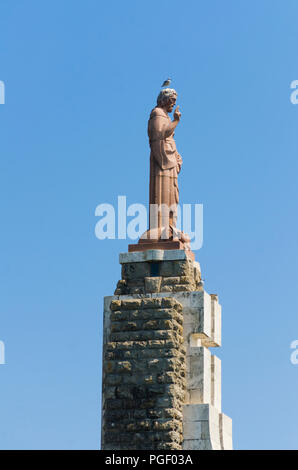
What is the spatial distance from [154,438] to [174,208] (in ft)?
18.2

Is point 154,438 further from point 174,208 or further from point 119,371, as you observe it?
point 174,208

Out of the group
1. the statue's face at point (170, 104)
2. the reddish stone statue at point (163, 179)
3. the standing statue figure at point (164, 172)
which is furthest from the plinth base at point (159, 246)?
the statue's face at point (170, 104)

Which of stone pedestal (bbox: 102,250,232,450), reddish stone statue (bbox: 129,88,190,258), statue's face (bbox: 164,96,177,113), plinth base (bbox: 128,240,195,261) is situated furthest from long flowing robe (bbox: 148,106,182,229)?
stone pedestal (bbox: 102,250,232,450)

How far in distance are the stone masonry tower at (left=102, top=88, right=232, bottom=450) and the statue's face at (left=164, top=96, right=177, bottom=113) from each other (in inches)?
12.2

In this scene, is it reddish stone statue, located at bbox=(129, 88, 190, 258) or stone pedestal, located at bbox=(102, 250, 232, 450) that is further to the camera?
reddish stone statue, located at bbox=(129, 88, 190, 258)

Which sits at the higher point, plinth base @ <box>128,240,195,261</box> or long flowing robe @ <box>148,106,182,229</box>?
long flowing robe @ <box>148,106,182,229</box>

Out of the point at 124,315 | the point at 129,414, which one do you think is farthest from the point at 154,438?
the point at 124,315

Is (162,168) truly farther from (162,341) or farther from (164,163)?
(162,341)

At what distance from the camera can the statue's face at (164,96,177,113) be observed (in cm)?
3553

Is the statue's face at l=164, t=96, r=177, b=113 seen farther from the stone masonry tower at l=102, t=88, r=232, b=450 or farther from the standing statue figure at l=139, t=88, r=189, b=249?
the stone masonry tower at l=102, t=88, r=232, b=450

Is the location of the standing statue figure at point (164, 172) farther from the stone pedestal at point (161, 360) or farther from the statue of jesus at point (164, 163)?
the stone pedestal at point (161, 360)

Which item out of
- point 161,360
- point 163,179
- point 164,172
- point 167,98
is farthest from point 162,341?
point 167,98

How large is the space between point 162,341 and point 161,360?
0.43 metres

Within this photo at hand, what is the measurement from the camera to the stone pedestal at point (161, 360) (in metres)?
33.0
